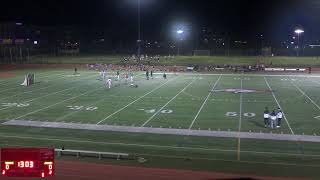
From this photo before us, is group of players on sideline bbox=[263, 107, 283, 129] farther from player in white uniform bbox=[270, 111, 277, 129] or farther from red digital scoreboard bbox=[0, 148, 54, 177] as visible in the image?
red digital scoreboard bbox=[0, 148, 54, 177]

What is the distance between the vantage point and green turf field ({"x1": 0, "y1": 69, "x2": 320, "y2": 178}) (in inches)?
684

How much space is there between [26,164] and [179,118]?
17.6 m

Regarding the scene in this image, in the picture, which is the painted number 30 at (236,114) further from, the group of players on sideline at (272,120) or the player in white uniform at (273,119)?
the player in white uniform at (273,119)

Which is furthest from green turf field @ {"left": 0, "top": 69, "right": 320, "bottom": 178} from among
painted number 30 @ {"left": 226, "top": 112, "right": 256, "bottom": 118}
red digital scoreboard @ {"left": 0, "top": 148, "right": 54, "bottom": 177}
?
red digital scoreboard @ {"left": 0, "top": 148, "right": 54, "bottom": 177}

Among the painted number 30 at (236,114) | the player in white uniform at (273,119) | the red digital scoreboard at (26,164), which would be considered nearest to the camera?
the red digital scoreboard at (26,164)

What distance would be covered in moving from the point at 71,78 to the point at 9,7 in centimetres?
5506

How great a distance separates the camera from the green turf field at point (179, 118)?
57.0 ft

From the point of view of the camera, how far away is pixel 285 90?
39.9 meters

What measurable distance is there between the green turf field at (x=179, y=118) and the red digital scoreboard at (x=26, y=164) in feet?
26.3

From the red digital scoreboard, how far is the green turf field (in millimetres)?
8003

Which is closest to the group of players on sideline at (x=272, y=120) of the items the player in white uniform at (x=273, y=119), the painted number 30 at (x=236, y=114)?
the player in white uniform at (x=273, y=119)

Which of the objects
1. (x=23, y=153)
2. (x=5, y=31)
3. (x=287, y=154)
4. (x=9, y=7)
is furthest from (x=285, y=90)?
(x=9, y=7)

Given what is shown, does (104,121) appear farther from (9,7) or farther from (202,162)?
(9,7)

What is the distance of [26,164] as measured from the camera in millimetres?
8414
